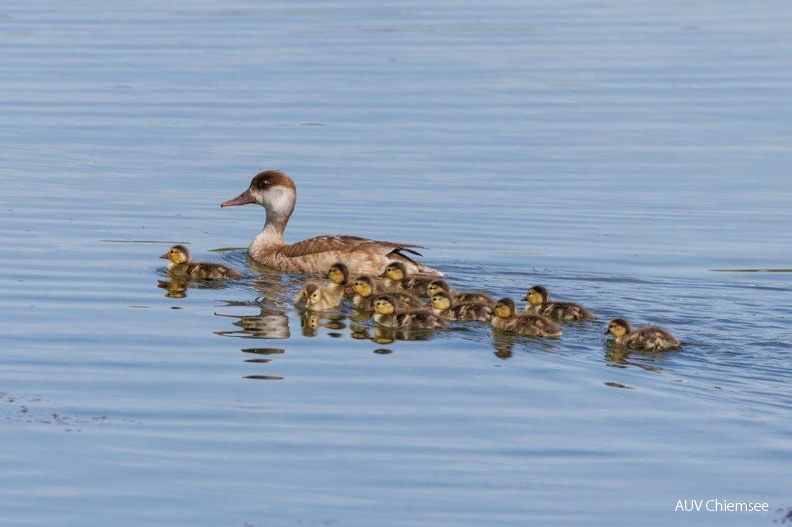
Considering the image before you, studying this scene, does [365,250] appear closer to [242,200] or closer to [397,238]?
[397,238]

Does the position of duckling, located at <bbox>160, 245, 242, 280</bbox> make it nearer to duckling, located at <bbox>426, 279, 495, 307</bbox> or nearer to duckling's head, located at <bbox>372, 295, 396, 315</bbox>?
duckling, located at <bbox>426, 279, 495, 307</bbox>

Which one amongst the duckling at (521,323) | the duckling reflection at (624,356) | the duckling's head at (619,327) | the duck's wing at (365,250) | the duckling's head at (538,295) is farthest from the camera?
the duck's wing at (365,250)

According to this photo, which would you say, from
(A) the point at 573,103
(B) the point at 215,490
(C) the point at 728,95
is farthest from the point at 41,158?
(B) the point at 215,490

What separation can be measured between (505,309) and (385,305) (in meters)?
0.84

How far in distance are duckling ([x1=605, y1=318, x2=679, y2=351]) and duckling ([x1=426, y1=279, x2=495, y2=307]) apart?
3.75ft

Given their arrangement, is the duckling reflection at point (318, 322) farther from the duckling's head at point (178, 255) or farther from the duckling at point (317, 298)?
the duckling's head at point (178, 255)

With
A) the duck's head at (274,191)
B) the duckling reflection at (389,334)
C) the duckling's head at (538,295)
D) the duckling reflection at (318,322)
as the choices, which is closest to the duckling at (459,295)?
the duckling's head at (538,295)

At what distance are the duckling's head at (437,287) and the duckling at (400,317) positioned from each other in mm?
453

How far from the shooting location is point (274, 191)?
545 inches

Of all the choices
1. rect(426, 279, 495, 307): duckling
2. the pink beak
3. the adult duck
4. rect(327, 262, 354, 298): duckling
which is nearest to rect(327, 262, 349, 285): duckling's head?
rect(327, 262, 354, 298): duckling

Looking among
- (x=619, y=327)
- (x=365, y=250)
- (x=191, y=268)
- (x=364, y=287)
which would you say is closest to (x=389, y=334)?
(x=364, y=287)

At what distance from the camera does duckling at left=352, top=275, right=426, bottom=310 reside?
1097cm

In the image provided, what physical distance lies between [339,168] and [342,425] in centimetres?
823

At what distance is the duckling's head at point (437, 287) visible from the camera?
1119cm
